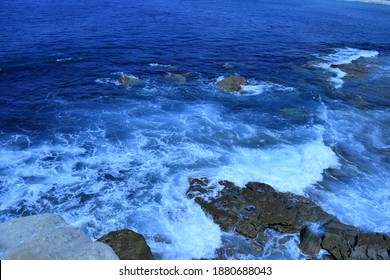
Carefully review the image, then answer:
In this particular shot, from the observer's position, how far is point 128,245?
1825cm

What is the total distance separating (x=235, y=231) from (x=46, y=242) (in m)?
12.1

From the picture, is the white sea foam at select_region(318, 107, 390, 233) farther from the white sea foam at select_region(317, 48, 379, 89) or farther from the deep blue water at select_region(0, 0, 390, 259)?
the white sea foam at select_region(317, 48, 379, 89)

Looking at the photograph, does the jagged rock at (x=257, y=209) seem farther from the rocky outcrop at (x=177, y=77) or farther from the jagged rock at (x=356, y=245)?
the rocky outcrop at (x=177, y=77)

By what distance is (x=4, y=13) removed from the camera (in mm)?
73250

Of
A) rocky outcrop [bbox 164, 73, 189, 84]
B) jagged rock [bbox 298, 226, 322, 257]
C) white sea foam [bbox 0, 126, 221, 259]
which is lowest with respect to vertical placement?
white sea foam [bbox 0, 126, 221, 259]

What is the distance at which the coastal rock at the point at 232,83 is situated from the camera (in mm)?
42750

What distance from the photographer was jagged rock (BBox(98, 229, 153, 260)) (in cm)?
1759

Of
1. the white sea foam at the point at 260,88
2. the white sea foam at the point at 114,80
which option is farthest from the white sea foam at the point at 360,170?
the white sea foam at the point at 114,80

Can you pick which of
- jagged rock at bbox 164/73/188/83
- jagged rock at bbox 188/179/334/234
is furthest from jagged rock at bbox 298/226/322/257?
jagged rock at bbox 164/73/188/83

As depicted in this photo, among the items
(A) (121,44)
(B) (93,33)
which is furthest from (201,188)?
(B) (93,33)

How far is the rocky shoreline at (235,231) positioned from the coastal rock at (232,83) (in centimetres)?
2026

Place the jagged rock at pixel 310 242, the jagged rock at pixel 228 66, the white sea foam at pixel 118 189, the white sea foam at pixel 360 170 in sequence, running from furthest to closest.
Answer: the jagged rock at pixel 228 66
the white sea foam at pixel 360 170
the white sea foam at pixel 118 189
the jagged rock at pixel 310 242

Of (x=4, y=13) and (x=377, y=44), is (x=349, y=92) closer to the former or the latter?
(x=377, y=44)

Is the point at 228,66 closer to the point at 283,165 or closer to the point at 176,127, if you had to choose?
the point at 176,127
